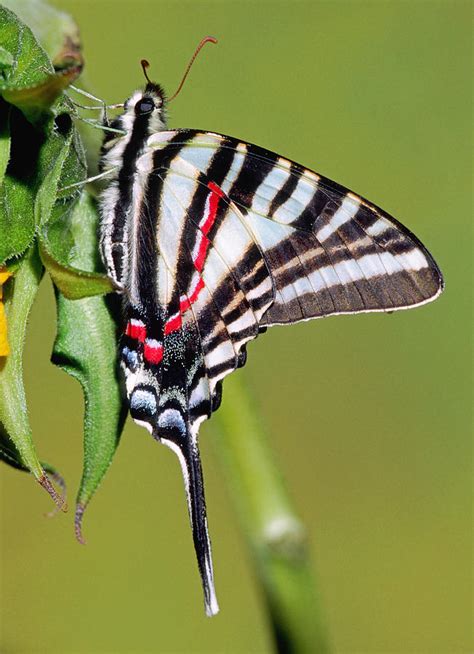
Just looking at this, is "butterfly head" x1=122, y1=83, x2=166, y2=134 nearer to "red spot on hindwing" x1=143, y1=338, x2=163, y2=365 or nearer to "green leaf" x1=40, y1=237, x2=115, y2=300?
"red spot on hindwing" x1=143, y1=338, x2=163, y2=365

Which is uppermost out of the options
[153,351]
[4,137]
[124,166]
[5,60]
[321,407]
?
[5,60]

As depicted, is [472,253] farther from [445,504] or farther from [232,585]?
[232,585]

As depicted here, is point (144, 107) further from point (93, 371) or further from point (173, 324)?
point (93, 371)

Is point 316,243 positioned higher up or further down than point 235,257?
higher up

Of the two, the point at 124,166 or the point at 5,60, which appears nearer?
the point at 5,60

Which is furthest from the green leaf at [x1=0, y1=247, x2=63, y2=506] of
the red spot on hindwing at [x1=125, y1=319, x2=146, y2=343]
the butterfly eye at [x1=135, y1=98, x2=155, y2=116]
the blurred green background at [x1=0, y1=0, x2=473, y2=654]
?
the blurred green background at [x1=0, y1=0, x2=473, y2=654]

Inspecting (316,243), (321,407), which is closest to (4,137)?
(316,243)

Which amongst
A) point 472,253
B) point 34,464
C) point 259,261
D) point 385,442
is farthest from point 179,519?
point 34,464
